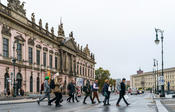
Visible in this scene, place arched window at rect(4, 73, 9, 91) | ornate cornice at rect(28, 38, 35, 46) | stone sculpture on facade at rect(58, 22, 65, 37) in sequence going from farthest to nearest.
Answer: stone sculpture on facade at rect(58, 22, 65, 37) < ornate cornice at rect(28, 38, 35, 46) < arched window at rect(4, 73, 9, 91)

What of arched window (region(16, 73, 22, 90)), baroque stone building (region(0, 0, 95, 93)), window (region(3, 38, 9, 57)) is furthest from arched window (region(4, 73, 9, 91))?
arched window (region(16, 73, 22, 90))

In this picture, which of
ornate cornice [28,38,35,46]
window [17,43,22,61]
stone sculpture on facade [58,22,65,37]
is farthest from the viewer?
stone sculpture on facade [58,22,65,37]

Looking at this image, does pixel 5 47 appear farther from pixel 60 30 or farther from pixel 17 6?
pixel 60 30

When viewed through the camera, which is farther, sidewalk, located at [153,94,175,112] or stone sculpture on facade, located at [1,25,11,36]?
stone sculpture on facade, located at [1,25,11,36]

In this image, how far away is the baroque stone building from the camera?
148 ft

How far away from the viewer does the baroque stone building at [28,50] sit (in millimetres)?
45000

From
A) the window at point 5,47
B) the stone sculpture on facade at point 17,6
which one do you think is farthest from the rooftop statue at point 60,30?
the window at point 5,47

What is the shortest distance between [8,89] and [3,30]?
326 inches

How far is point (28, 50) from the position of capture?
53.1 metres

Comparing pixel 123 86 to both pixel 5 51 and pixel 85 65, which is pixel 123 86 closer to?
pixel 5 51

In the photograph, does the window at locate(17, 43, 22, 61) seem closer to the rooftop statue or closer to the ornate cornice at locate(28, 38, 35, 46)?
the ornate cornice at locate(28, 38, 35, 46)

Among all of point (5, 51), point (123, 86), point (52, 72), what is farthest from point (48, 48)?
point (123, 86)

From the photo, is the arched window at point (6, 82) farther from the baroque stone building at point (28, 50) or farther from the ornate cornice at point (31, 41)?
the ornate cornice at point (31, 41)

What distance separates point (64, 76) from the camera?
74.9 m
